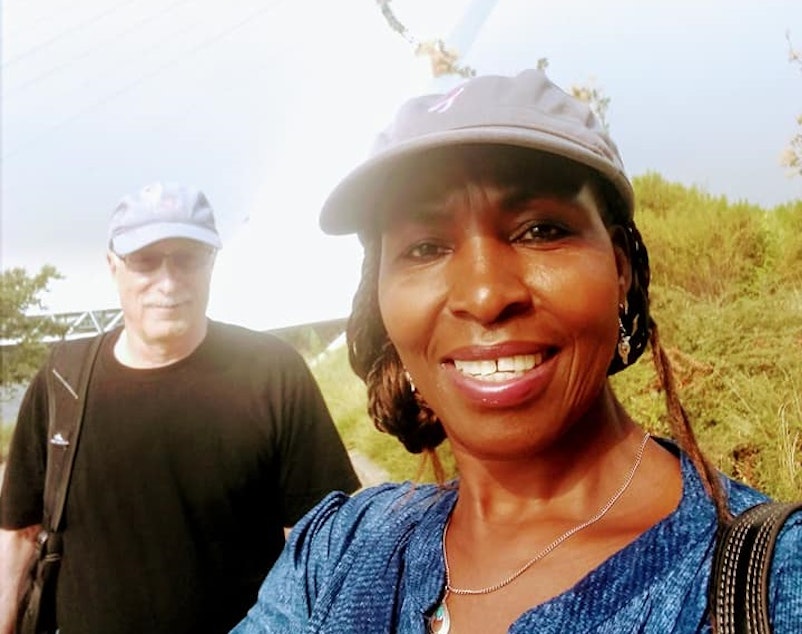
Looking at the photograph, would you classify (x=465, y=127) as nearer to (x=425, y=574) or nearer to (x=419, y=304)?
(x=419, y=304)

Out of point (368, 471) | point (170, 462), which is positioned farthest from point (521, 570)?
point (368, 471)

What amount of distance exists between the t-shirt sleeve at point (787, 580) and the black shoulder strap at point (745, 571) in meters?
0.01

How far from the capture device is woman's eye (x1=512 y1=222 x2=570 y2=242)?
118 centimetres

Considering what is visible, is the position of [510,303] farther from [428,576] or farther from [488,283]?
[428,576]

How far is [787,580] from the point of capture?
3.03 ft

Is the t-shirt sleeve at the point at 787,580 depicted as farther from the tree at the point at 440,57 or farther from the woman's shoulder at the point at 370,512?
the tree at the point at 440,57

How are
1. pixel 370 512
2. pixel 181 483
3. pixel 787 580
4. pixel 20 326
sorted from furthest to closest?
pixel 20 326
pixel 181 483
pixel 370 512
pixel 787 580

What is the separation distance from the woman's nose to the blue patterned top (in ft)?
1.14

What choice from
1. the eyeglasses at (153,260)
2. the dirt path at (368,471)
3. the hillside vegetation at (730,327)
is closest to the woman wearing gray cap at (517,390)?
the hillside vegetation at (730,327)

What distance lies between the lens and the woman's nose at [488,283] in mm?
1132

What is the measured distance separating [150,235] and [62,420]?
662 mm

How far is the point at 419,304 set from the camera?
4.03 feet

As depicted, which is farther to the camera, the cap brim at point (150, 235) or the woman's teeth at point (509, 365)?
the cap brim at point (150, 235)

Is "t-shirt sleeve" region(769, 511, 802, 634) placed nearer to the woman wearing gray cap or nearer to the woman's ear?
the woman wearing gray cap
